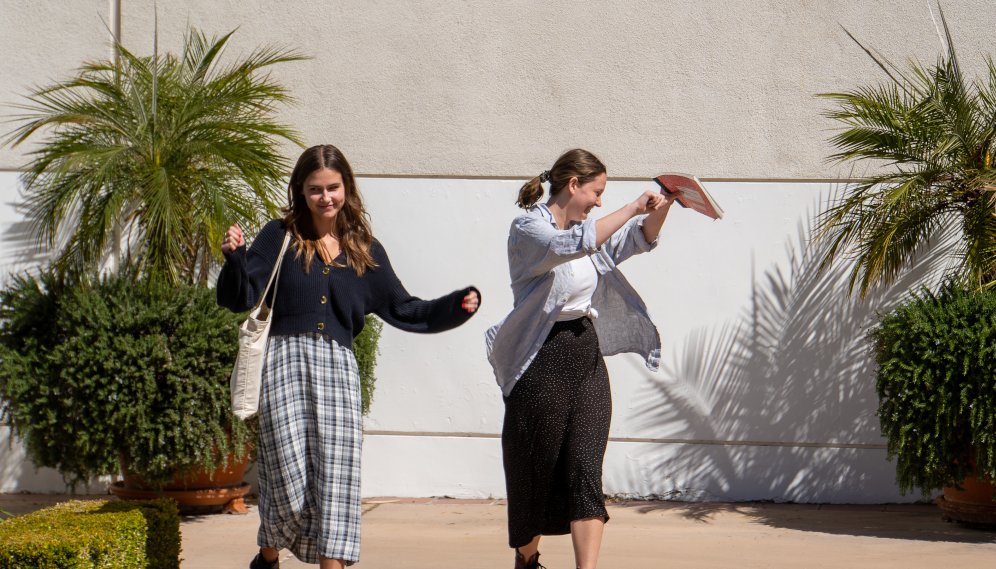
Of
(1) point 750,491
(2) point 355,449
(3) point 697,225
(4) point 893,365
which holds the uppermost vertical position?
(3) point 697,225

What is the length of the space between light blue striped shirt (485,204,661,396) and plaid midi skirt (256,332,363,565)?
691mm

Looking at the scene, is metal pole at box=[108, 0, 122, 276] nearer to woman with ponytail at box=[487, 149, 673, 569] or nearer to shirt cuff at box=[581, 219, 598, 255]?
woman with ponytail at box=[487, 149, 673, 569]

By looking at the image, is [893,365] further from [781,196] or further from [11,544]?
[11,544]

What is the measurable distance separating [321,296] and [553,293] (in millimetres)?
900

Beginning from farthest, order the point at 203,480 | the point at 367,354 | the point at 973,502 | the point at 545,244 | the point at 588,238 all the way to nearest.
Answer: the point at 367,354
the point at 203,480
the point at 973,502
the point at 545,244
the point at 588,238

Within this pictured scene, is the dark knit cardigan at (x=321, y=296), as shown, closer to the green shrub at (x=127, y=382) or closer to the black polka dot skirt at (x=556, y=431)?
the black polka dot skirt at (x=556, y=431)

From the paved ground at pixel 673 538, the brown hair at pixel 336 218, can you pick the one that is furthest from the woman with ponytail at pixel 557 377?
the paved ground at pixel 673 538

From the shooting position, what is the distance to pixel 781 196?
6.12 m

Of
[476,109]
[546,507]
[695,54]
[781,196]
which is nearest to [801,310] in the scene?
[781,196]

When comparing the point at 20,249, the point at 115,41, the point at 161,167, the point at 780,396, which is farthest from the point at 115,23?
the point at 780,396

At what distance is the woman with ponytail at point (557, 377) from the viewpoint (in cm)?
349

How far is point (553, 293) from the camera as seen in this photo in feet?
11.5

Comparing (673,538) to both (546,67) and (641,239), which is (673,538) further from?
(546,67)

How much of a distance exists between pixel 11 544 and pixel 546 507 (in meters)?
1.95
